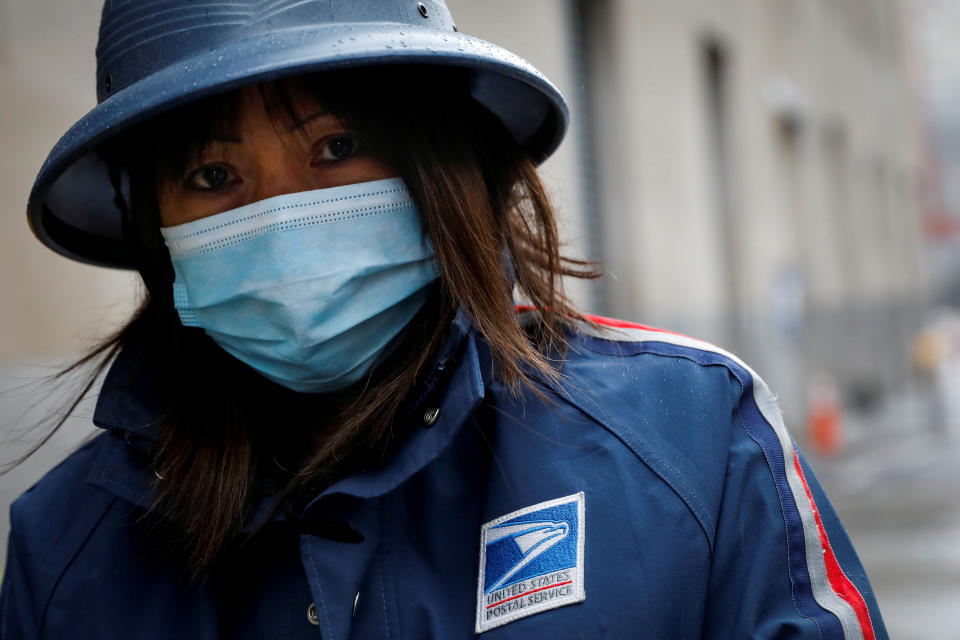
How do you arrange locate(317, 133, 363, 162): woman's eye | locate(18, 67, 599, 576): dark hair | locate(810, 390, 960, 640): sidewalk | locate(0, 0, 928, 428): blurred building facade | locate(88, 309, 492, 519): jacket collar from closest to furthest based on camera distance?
1. locate(88, 309, 492, 519): jacket collar
2. locate(18, 67, 599, 576): dark hair
3. locate(317, 133, 363, 162): woman's eye
4. locate(0, 0, 928, 428): blurred building facade
5. locate(810, 390, 960, 640): sidewalk

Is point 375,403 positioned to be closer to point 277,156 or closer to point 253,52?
point 277,156

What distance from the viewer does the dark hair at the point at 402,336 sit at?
5.24 ft

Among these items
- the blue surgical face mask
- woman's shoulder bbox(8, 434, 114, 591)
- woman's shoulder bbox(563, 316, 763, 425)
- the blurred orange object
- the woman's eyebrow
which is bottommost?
woman's shoulder bbox(8, 434, 114, 591)

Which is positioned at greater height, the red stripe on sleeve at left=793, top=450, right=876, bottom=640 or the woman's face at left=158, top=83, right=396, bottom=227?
the woman's face at left=158, top=83, right=396, bottom=227

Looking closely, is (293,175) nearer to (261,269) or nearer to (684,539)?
(261,269)

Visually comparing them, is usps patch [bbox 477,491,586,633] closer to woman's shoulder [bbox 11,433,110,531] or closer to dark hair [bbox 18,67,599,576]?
dark hair [bbox 18,67,599,576]

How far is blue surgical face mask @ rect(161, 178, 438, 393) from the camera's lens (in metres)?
1.67

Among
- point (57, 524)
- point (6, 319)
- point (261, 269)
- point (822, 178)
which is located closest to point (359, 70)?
A: point (261, 269)

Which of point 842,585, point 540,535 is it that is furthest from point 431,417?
point 842,585

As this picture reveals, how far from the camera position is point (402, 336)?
5.69 ft

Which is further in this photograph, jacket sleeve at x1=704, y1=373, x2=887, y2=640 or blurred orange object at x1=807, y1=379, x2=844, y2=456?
blurred orange object at x1=807, y1=379, x2=844, y2=456

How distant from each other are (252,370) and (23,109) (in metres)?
2.43

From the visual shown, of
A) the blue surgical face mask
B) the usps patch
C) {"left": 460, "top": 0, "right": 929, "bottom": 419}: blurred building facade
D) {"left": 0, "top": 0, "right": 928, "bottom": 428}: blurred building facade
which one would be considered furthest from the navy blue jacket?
{"left": 460, "top": 0, "right": 929, "bottom": 419}: blurred building facade

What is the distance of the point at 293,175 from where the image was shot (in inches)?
66.6
